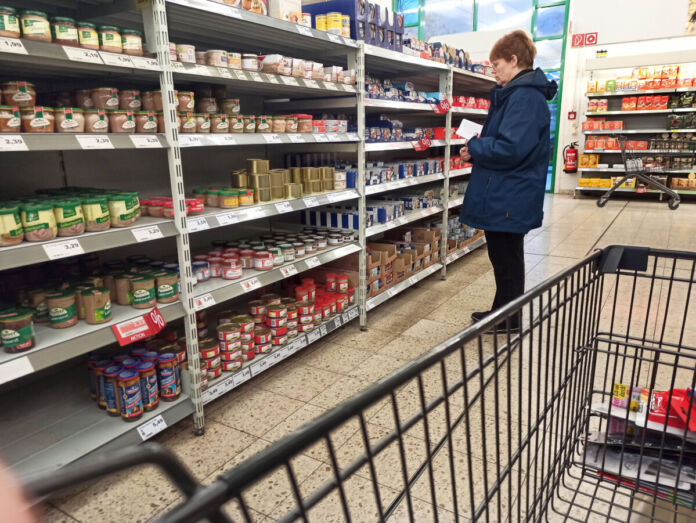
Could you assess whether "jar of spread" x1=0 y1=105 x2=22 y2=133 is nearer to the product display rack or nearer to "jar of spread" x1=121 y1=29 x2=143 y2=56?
the product display rack

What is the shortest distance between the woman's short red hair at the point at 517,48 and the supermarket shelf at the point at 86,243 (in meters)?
2.33

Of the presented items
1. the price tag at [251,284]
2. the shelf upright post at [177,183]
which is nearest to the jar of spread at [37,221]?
the shelf upright post at [177,183]

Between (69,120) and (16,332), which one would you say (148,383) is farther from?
(69,120)

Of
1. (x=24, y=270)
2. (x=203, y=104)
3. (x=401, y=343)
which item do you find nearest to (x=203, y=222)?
(x=203, y=104)

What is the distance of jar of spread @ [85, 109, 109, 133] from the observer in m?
1.94

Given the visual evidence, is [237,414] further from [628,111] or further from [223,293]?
[628,111]

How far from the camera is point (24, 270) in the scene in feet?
7.68

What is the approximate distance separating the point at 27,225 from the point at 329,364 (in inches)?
71.9

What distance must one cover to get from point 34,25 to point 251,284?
1.45m

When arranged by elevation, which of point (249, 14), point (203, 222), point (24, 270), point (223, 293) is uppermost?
point (249, 14)

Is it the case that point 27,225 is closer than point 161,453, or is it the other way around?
point 161,453

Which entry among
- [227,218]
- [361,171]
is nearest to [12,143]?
[227,218]

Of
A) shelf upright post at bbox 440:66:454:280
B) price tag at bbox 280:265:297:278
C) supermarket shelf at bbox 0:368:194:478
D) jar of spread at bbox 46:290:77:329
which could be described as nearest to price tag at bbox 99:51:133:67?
jar of spread at bbox 46:290:77:329

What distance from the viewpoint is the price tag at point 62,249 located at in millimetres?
1782
